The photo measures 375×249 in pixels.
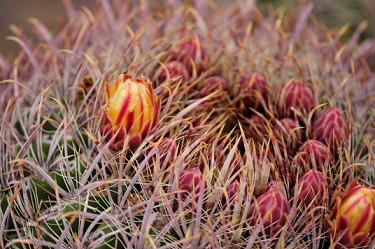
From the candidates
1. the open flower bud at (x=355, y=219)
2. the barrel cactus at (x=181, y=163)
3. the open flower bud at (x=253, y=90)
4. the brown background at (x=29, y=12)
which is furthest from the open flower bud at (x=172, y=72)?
the brown background at (x=29, y=12)

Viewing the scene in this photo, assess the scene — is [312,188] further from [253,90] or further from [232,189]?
[253,90]

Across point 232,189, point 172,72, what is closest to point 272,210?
point 232,189

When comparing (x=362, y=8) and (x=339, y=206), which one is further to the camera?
(x=362, y=8)

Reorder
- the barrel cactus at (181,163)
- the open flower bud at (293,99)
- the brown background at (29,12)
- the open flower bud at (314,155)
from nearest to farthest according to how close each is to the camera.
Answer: the barrel cactus at (181,163) < the open flower bud at (314,155) < the open flower bud at (293,99) < the brown background at (29,12)

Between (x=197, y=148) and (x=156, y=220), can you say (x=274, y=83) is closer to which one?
(x=197, y=148)

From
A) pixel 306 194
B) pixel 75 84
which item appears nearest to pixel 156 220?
pixel 306 194

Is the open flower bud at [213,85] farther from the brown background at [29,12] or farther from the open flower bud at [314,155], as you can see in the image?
the brown background at [29,12]

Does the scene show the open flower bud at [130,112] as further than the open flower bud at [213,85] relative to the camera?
No
